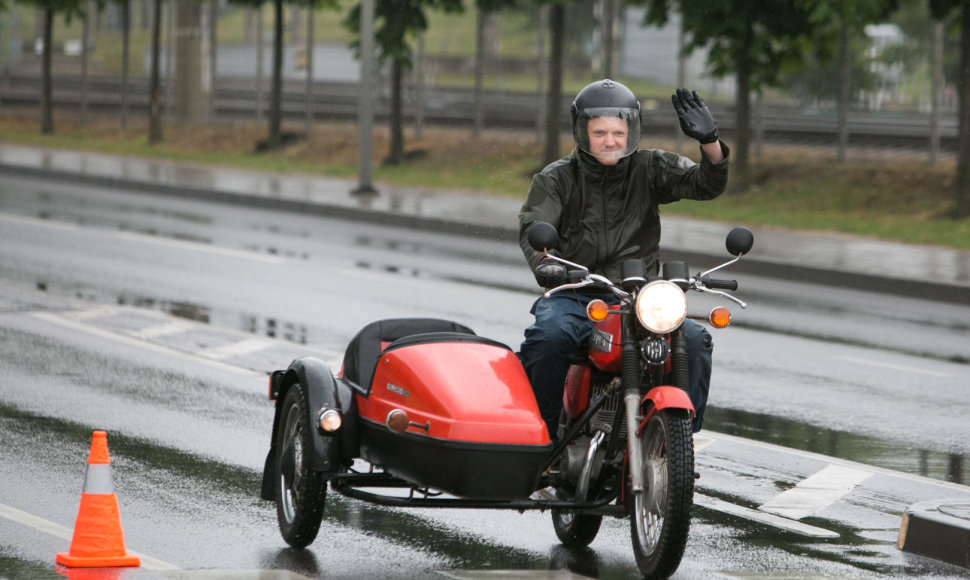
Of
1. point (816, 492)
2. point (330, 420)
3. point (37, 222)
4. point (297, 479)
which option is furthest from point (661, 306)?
point (37, 222)

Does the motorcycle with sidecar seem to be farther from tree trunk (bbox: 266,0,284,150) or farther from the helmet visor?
tree trunk (bbox: 266,0,284,150)

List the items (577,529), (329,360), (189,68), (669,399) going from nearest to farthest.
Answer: (669,399)
(577,529)
(329,360)
(189,68)

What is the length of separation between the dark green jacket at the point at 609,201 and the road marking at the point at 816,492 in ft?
5.19

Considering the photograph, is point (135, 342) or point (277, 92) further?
point (277, 92)

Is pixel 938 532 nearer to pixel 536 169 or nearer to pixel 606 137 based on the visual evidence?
pixel 606 137

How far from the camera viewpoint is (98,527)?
561cm

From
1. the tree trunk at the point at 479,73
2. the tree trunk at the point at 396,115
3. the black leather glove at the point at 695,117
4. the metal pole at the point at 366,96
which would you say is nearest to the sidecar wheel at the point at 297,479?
the black leather glove at the point at 695,117

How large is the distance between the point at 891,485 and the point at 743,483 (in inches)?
29.4

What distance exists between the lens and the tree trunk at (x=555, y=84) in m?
26.7

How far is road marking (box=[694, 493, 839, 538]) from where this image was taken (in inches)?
258

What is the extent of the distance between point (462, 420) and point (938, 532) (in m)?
2.11

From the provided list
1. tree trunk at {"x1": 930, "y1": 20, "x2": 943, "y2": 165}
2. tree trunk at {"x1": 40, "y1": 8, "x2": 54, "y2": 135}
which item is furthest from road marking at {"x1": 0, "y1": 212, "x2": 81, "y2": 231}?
tree trunk at {"x1": 40, "y1": 8, "x2": 54, "y2": 135}

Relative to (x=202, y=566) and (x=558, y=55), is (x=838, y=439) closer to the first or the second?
(x=202, y=566)

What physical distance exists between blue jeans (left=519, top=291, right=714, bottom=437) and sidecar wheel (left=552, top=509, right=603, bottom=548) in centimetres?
52
